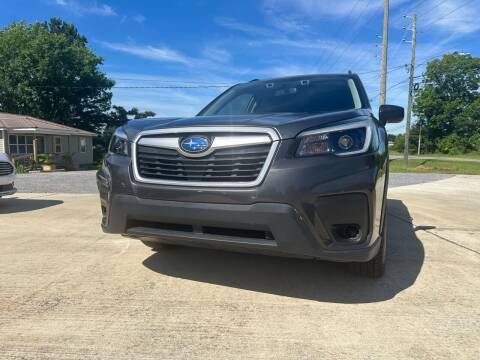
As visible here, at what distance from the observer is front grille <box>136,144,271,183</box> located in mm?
2547

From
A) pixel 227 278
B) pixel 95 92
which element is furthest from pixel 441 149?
A: pixel 227 278

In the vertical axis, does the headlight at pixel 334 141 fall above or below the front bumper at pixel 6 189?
above

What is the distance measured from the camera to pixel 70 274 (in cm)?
333

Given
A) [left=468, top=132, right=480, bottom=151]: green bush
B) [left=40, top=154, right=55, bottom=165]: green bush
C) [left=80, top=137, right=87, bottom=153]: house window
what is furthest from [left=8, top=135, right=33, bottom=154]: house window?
[left=468, top=132, right=480, bottom=151]: green bush

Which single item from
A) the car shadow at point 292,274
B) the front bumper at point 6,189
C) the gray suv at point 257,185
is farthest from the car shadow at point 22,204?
the gray suv at point 257,185

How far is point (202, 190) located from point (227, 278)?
98cm

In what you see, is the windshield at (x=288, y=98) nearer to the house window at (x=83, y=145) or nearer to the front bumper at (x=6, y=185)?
the front bumper at (x=6, y=185)

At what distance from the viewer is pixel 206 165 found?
8.68 ft

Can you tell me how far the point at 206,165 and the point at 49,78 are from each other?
35333mm

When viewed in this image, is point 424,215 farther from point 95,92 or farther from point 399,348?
point 95,92

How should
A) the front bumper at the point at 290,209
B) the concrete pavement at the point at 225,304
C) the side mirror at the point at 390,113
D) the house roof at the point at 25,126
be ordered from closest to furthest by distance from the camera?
the concrete pavement at the point at 225,304
the front bumper at the point at 290,209
the side mirror at the point at 390,113
the house roof at the point at 25,126

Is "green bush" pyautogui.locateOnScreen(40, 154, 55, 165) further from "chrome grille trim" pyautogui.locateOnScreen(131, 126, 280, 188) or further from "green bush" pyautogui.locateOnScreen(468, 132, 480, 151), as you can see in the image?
"green bush" pyautogui.locateOnScreen(468, 132, 480, 151)

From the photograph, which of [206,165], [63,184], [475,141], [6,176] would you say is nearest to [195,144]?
[206,165]

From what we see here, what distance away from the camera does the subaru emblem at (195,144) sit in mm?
2654
